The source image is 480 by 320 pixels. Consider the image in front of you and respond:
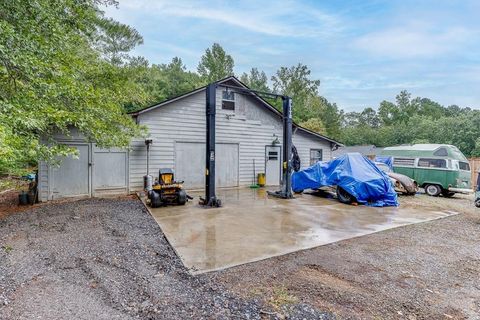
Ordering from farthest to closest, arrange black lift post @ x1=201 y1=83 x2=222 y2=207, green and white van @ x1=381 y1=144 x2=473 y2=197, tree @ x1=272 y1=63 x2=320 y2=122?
tree @ x1=272 y1=63 x2=320 y2=122
green and white van @ x1=381 y1=144 x2=473 y2=197
black lift post @ x1=201 y1=83 x2=222 y2=207

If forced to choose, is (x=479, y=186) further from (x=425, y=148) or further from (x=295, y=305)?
(x=295, y=305)

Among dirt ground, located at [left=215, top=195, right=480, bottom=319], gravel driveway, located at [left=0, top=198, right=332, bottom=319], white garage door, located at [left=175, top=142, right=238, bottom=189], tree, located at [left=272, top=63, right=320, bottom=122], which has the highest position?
tree, located at [left=272, top=63, right=320, bottom=122]

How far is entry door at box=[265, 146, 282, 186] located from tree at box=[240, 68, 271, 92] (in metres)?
25.9

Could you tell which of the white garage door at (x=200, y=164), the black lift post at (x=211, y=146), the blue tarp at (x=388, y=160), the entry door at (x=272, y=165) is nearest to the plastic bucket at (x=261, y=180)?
the entry door at (x=272, y=165)

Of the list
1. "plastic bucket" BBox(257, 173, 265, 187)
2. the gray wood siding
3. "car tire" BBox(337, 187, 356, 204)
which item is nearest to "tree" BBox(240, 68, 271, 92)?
the gray wood siding

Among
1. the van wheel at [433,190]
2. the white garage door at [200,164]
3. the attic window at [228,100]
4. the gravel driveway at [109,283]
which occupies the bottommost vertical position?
the gravel driveway at [109,283]

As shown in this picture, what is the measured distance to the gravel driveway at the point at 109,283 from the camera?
244cm

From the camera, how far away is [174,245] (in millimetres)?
4273

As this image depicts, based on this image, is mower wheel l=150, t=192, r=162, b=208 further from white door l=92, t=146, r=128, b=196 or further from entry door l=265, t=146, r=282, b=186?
entry door l=265, t=146, r=282, b=186

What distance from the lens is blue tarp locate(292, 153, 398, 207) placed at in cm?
802

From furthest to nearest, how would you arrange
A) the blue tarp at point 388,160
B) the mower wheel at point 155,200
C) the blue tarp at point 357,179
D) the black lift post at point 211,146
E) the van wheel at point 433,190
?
1. the blue tarp at point 388,160
2. the van wheel at point 433,190
3. the blue tarp at point 357,179
4. the black lift post at point 211,146
5. the mower wheel at point 155,200

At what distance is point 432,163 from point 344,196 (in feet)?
18.3

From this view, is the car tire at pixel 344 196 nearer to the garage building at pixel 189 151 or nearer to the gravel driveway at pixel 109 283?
the garage building at pixel 189 151

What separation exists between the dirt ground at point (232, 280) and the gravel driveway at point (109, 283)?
0.01m
